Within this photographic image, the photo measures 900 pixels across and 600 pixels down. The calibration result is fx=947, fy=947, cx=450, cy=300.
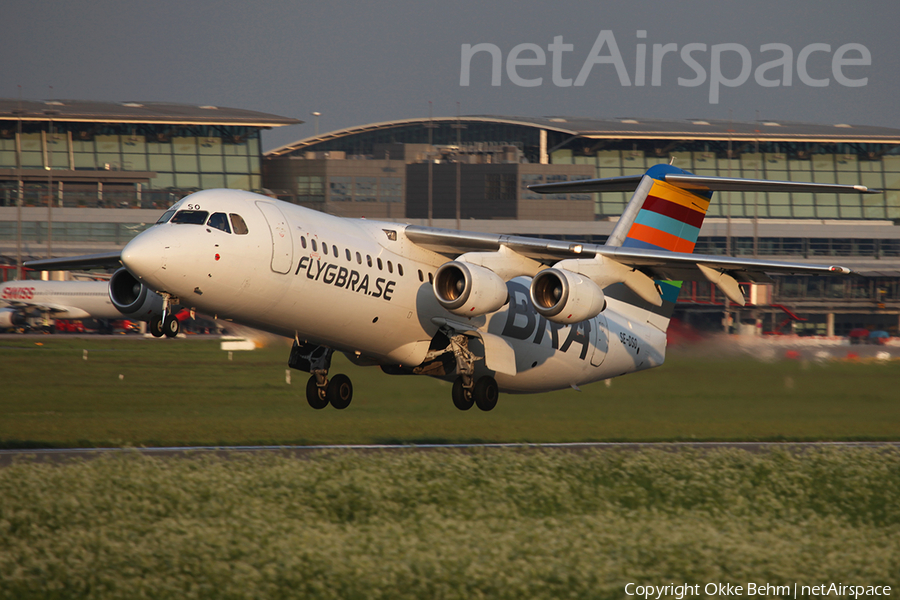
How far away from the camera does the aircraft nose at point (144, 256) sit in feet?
45.0

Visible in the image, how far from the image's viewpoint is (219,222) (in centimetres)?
1480

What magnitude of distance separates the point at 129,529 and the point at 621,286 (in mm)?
12847

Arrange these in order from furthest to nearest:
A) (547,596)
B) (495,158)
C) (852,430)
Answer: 1. (495,158)
2. (852,430)
3. (547,596)

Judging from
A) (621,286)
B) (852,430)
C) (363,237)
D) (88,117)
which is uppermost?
(88,117)

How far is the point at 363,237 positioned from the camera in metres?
17.2

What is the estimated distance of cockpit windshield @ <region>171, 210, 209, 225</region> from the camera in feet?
47.9

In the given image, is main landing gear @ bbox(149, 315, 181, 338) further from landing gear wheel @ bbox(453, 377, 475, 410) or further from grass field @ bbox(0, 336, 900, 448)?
grass field @ bbox(0, 336, 900, 448)

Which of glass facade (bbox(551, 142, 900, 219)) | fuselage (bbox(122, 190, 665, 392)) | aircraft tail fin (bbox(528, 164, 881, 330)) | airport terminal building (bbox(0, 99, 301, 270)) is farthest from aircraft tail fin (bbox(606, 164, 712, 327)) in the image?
glass facade (bbox(551, 142, 900, 219))

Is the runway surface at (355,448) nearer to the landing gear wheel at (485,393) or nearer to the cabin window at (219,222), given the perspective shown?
the landing gear wheel at (485,393)

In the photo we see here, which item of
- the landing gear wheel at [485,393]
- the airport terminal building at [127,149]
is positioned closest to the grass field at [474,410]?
the landing gear wheel at [485,393]

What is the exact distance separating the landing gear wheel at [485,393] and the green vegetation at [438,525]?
2846 mm

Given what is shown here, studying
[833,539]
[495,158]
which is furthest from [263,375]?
[495,158]

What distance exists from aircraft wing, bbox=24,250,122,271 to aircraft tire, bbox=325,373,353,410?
4.96 m

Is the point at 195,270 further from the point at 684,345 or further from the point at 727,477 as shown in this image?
the point at 684,345
